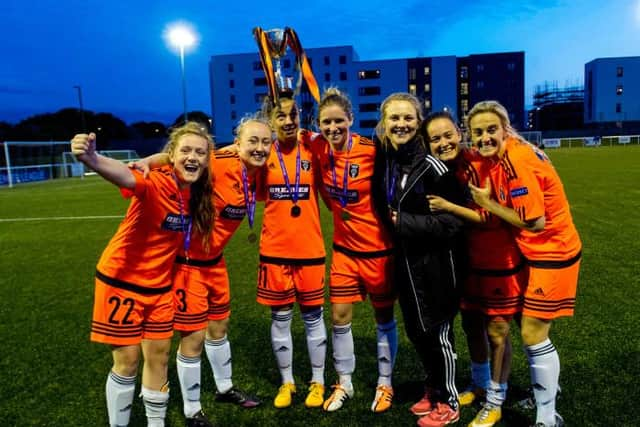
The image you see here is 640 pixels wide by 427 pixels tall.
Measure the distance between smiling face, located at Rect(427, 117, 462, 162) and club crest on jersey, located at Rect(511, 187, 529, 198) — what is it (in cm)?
53

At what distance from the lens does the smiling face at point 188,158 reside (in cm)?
280

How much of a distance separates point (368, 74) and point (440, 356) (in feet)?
215

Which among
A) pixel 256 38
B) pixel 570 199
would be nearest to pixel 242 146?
pixel 256 38

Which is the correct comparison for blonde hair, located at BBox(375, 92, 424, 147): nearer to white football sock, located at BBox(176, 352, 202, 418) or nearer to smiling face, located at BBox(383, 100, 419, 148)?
smiling face, located at BBox(383, 100, 419, 148)

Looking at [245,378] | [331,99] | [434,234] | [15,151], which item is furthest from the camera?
[15,151]

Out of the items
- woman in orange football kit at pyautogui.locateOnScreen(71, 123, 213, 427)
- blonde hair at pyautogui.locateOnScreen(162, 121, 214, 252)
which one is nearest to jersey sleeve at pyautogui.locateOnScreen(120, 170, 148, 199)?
woman in orange football kit at pyautogui.locateOnScreen(71, 123, 213, 427)

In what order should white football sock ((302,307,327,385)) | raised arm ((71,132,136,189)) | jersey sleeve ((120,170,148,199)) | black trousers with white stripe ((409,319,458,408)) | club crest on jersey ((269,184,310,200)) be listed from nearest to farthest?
raised arm ((71,132,136,189))
jersey sleeve ((120,170,148,199))
black trousers with white stripe ((409,319,458,408))
club crest on jersey ((269,184,310,200))
white football sock ((302,307,327,385))

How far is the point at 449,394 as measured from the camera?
3.13 meters

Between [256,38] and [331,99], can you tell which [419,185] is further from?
[256,38]

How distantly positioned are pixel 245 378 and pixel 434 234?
2.09 meters

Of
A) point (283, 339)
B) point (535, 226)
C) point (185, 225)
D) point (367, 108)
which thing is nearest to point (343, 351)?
point (283, 339)

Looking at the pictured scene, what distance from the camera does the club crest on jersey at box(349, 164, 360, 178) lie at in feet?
10.9

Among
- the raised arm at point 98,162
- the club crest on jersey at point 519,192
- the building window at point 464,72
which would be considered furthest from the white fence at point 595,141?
the raised arm at point 98,162

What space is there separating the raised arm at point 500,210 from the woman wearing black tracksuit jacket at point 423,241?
0.18m
